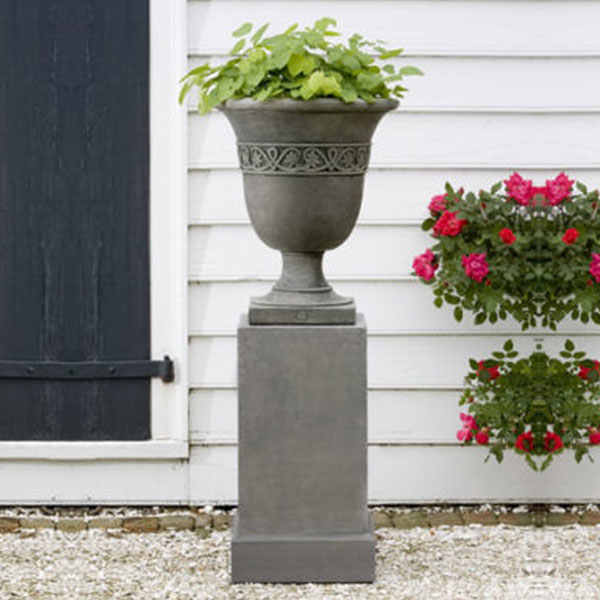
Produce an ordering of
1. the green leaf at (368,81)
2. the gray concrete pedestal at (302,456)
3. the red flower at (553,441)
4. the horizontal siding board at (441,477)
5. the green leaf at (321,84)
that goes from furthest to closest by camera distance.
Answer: the horizontal siding board at (441,477)
the red flower at (553,441)
the gray concrete pedestal at (302,456)
the green leaf at (368,81)
the green leaf at (321,84)

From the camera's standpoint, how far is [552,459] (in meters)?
6.76

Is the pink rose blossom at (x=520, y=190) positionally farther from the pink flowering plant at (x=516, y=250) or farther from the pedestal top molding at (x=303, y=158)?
the pedestal top molding at (x=303, y=158)

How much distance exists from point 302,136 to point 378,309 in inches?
55.0

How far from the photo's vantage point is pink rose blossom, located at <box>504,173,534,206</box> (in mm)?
6461

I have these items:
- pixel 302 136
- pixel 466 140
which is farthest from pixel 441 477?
pixel 302 136

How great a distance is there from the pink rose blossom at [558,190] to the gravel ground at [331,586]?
4.14 feet

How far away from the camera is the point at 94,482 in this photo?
6.77 metres

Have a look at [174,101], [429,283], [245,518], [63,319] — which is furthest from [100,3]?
[245,518]

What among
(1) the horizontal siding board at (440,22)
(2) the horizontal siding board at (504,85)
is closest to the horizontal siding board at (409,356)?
(2) the horizontal siding board at (504,85)

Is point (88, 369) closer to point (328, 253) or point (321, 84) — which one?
point (328, 253)

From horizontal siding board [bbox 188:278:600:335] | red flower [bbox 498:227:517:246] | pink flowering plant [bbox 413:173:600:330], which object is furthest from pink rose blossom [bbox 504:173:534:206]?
horizontal siding board [bbox 188:278:600:335]

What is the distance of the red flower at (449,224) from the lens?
643 centimetres

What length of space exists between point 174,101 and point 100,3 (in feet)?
1.55

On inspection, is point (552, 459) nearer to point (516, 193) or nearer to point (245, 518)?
point (516, 193)
